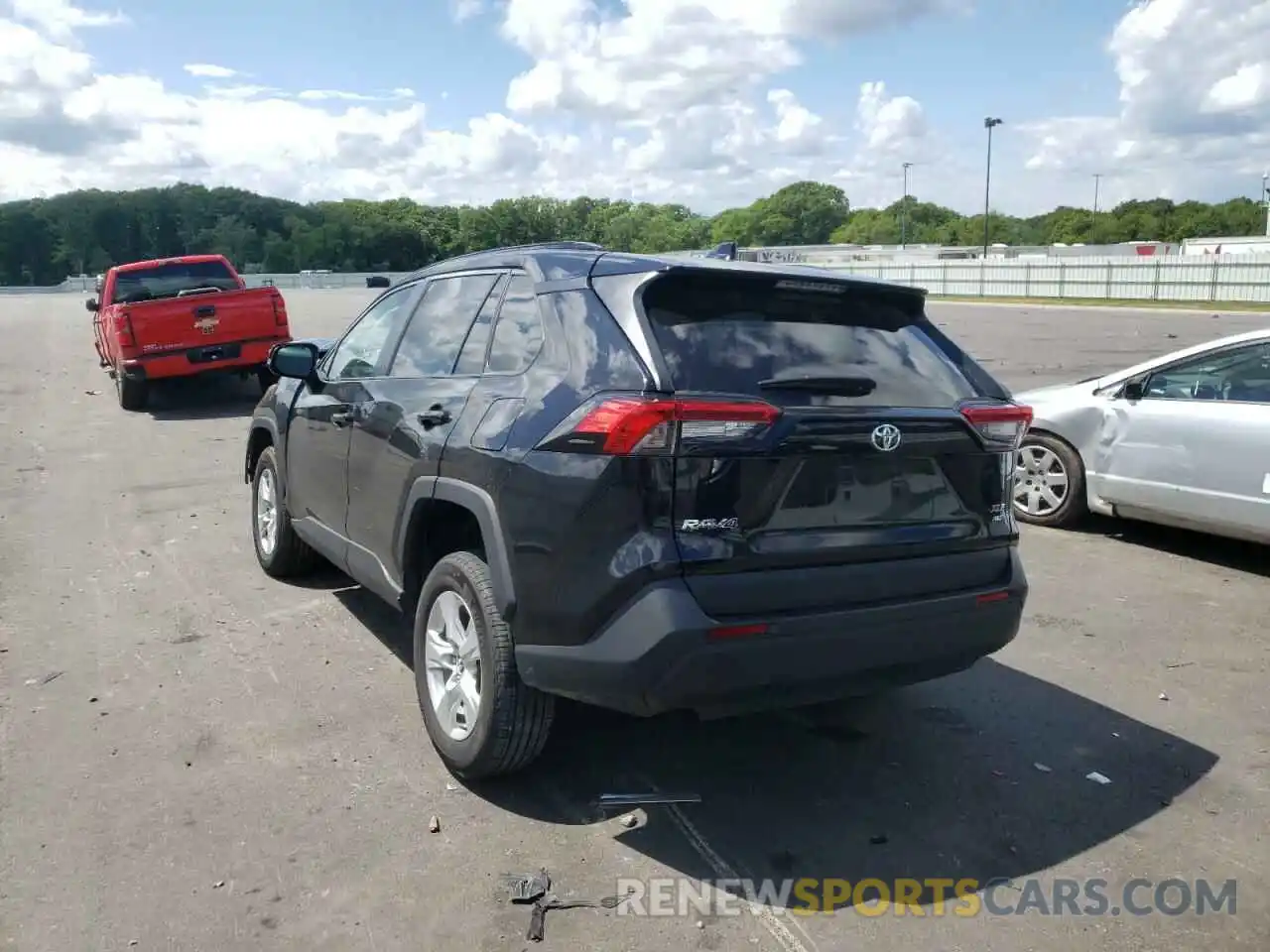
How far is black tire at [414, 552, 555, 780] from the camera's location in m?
3.62

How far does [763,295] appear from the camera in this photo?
143 inches

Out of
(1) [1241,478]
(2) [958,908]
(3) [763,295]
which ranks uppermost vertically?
(3) [763,295]

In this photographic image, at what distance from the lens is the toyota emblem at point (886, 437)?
3479mm

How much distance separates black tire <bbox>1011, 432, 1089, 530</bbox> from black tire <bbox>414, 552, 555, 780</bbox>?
15.4ft

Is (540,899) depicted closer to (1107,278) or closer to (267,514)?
(267,514)

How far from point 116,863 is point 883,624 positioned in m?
2.54

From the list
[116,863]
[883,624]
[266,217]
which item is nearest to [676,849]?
[883,624]

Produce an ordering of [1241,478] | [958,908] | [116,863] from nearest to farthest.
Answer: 1. [958,908]
2. [116,863]
3. [1241,478]

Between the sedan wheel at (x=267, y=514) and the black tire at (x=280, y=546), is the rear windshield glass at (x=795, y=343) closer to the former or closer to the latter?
the black tire at (x=280, y=546)

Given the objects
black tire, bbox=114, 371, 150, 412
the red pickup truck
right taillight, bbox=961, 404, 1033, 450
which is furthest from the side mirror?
black tire, bbox=114, 371, 150, 412

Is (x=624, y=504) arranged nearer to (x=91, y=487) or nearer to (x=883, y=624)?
(x=883, y=624)

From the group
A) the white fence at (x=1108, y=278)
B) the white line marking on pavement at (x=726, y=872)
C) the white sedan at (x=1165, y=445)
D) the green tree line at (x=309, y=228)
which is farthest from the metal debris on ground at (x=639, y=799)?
the green tree line at (x=309, y=228)

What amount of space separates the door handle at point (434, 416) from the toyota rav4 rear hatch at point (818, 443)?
100cm

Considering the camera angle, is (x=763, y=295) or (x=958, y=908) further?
(x=763, y=295)
